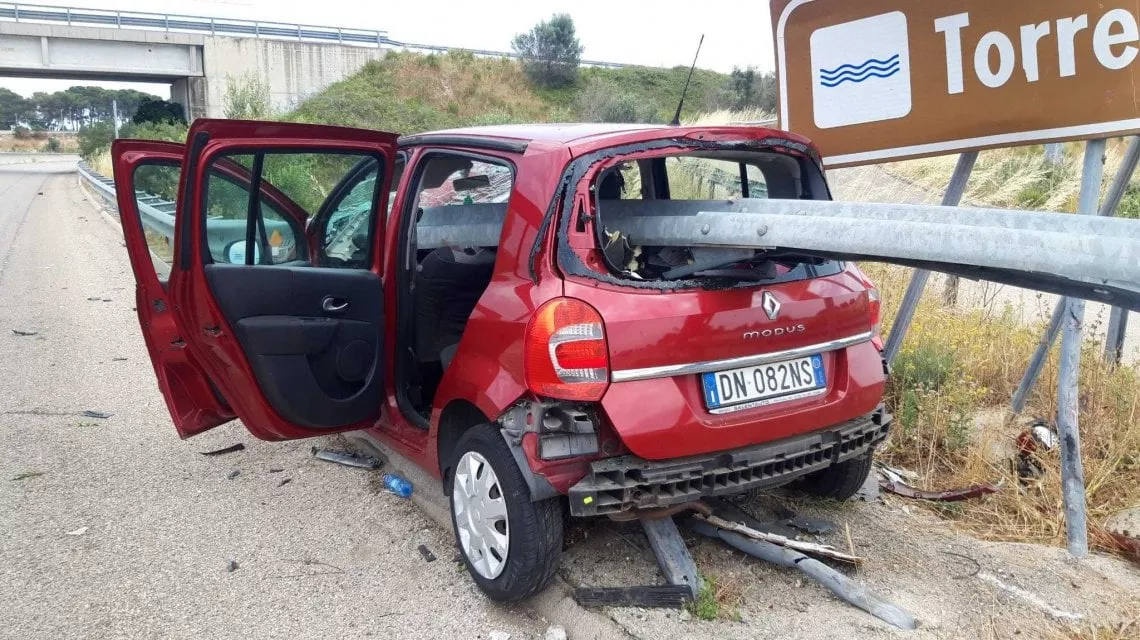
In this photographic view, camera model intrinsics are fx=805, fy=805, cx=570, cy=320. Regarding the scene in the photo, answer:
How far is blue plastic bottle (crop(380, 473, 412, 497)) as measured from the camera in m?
4.06

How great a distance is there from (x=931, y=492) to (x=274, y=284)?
128 inches

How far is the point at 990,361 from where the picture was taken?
5.25 metres

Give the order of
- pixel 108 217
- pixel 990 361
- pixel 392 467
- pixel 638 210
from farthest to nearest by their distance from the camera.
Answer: pixel 108 217 → pixel 990 361 → pixel 392 467 → pixel 638 210

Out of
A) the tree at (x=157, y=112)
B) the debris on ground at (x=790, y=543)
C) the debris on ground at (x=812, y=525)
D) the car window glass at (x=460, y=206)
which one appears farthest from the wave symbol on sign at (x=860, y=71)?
the tree at (x=157, y=112)

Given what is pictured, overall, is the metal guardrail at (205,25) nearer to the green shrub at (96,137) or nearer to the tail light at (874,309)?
the green shrub at (96,137)

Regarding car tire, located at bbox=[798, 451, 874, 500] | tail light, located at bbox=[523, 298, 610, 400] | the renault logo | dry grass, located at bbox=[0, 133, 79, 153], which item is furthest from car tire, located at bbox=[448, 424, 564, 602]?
dry grass, located at bbox=[0, 133, 79, 153]

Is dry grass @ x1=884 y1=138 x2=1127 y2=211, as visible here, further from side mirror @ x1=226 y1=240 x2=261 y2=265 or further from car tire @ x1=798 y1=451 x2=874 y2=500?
side mirror @ x1=226 y1=240 x2=261 y2=265

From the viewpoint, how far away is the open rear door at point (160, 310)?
3855mm

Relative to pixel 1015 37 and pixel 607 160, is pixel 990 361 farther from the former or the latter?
pixel 607 160

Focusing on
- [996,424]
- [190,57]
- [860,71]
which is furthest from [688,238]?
[190,57]

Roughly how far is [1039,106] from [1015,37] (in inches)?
14.2

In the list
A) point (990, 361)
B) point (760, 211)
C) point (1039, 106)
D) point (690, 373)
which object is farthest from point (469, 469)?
point (990, 361)

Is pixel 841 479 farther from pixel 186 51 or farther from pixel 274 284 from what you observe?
pixel 186 51

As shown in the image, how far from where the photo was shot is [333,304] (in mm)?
3660
